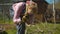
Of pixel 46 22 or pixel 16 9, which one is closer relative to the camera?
pixel 16 9

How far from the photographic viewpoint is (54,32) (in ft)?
9.41

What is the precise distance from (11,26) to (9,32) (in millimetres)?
79

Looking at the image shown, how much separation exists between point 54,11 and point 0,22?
27.5 inches

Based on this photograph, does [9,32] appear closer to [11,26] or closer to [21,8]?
[11,26]

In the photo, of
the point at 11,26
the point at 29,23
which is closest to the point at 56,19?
the point at 29,23

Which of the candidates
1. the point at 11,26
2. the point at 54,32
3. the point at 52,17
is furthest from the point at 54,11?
the point at 11,26

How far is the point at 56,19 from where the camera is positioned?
113 inches

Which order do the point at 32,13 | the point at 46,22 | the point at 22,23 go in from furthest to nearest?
the point at 46,22, the point at 32,13, the point at 22,23

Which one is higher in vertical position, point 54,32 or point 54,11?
point 54,11

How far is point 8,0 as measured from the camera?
9.52ft

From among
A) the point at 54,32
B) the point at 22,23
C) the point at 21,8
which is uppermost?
the point at 21,8

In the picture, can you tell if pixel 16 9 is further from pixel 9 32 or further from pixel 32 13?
pixel 9 32

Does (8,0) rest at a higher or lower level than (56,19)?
higher

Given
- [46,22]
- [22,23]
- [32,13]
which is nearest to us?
[22,23]
